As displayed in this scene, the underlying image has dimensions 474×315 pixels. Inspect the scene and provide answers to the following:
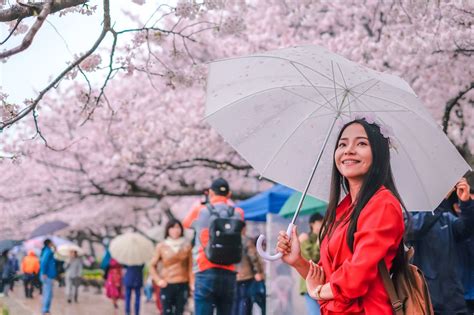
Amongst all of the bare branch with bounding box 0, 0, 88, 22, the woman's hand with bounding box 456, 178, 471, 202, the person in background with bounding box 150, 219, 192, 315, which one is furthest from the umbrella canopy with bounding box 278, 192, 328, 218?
the bare branch with bounding box 0, 0, 88, 22

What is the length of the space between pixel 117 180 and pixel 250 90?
530 inches

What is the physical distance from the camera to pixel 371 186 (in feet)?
11.0

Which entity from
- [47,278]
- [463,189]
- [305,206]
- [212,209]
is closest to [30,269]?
[47,278]

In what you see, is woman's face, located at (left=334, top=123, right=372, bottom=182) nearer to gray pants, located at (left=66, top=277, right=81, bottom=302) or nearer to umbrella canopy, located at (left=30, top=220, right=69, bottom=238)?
gray pants, located at (left=66, top=277, right=81, bottom=302)

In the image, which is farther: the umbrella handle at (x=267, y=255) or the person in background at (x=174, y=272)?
the person in background at (x=174, y=272)

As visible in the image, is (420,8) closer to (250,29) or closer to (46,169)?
(250,29)

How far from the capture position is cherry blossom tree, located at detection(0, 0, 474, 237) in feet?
28.2

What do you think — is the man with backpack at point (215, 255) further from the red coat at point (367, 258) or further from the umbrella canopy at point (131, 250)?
the umbrella canopy at point (131, 250)

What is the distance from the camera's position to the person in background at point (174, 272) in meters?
9.24

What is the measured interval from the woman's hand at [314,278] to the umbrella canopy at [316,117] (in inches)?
26.5

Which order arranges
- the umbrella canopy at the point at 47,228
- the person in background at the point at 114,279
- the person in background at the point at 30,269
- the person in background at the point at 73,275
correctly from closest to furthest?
1. the person in background at the point at 114,279
2. the person in background at the point at 73,275
3. the person in background at the point at 30,269
4. the umbrella canopy at the point at 47,228

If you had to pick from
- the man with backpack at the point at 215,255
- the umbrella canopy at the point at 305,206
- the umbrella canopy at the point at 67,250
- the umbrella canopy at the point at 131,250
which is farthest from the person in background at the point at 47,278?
the man with backpack at the point at 215,255

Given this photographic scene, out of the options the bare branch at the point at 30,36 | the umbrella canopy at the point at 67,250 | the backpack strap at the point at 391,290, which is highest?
the umbrella canopy at the point at 67,250

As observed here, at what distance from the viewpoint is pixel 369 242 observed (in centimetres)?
308
